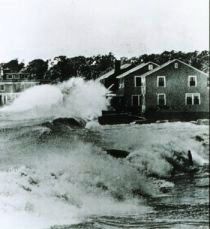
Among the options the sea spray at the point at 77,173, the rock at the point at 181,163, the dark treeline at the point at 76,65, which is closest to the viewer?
the sea spray at the point at 77,173

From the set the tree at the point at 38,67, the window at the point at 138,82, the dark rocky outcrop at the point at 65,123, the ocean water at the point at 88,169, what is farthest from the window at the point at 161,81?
the tree at the point at 38,67

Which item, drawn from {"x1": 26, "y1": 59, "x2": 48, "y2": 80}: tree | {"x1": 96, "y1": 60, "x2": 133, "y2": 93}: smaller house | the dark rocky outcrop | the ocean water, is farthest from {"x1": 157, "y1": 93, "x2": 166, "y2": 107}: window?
{"x1": 26, "y1": 59, "x2": 48, "y2": 80}: tree

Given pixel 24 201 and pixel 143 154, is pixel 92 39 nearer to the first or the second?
pixel 143 154

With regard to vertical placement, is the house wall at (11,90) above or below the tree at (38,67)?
below

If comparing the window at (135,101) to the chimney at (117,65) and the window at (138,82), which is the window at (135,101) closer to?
the window at (138,82)

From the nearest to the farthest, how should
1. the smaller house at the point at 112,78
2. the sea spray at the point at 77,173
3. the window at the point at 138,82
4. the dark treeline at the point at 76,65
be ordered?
the sea spray at the point at 77,173
the dark treeline at the point at 76,65
the smaller house at the point at 112,78
the window at the point at 138,82

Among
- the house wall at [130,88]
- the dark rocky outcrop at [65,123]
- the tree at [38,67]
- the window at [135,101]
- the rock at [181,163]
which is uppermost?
the tree at [38,67]

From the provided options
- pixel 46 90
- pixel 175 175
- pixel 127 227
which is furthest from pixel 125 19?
pixel 127 227

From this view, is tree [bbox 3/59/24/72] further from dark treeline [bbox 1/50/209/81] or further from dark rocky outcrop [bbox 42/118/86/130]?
dark rocky outcrop [bbox 42/118/86/130]

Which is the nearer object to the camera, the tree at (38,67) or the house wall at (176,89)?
the tree at (38,67)
